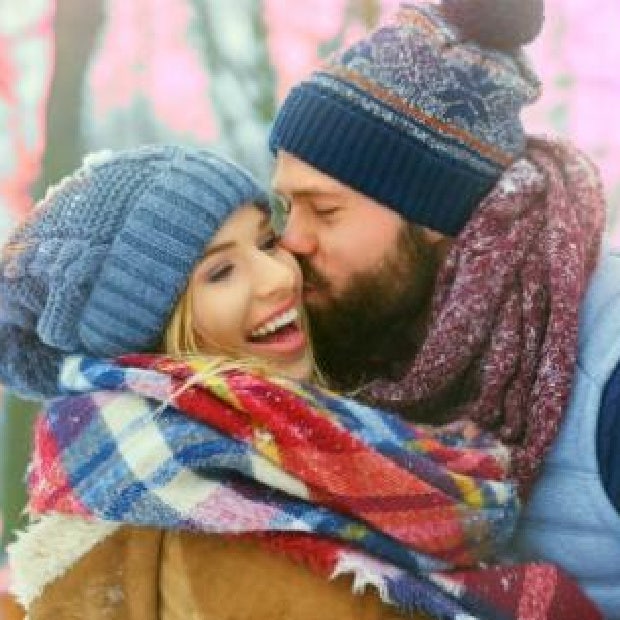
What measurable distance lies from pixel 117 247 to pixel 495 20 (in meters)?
0.65

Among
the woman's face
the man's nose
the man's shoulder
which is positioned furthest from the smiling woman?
the man's shoulder

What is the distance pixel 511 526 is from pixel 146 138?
6.21 ft

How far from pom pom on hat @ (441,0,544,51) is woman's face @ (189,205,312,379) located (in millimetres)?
423

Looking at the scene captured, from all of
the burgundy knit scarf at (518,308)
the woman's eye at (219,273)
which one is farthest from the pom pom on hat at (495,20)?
the woman's eye at (219,273)

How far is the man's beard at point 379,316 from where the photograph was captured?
158 centimetres

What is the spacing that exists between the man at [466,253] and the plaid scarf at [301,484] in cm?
9

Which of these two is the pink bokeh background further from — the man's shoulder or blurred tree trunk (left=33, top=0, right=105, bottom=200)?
the man's shoulder

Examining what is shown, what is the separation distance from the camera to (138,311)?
1306 mm

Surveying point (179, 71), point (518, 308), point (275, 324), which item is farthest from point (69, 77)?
point (518, 308)

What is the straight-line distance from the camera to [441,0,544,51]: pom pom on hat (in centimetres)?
154

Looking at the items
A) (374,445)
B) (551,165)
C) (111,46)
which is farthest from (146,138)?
(374,445)

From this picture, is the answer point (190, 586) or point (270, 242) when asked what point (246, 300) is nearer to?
point (270, 242)

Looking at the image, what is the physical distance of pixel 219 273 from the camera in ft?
4.47

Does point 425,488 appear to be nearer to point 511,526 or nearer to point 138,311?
point 511,526
